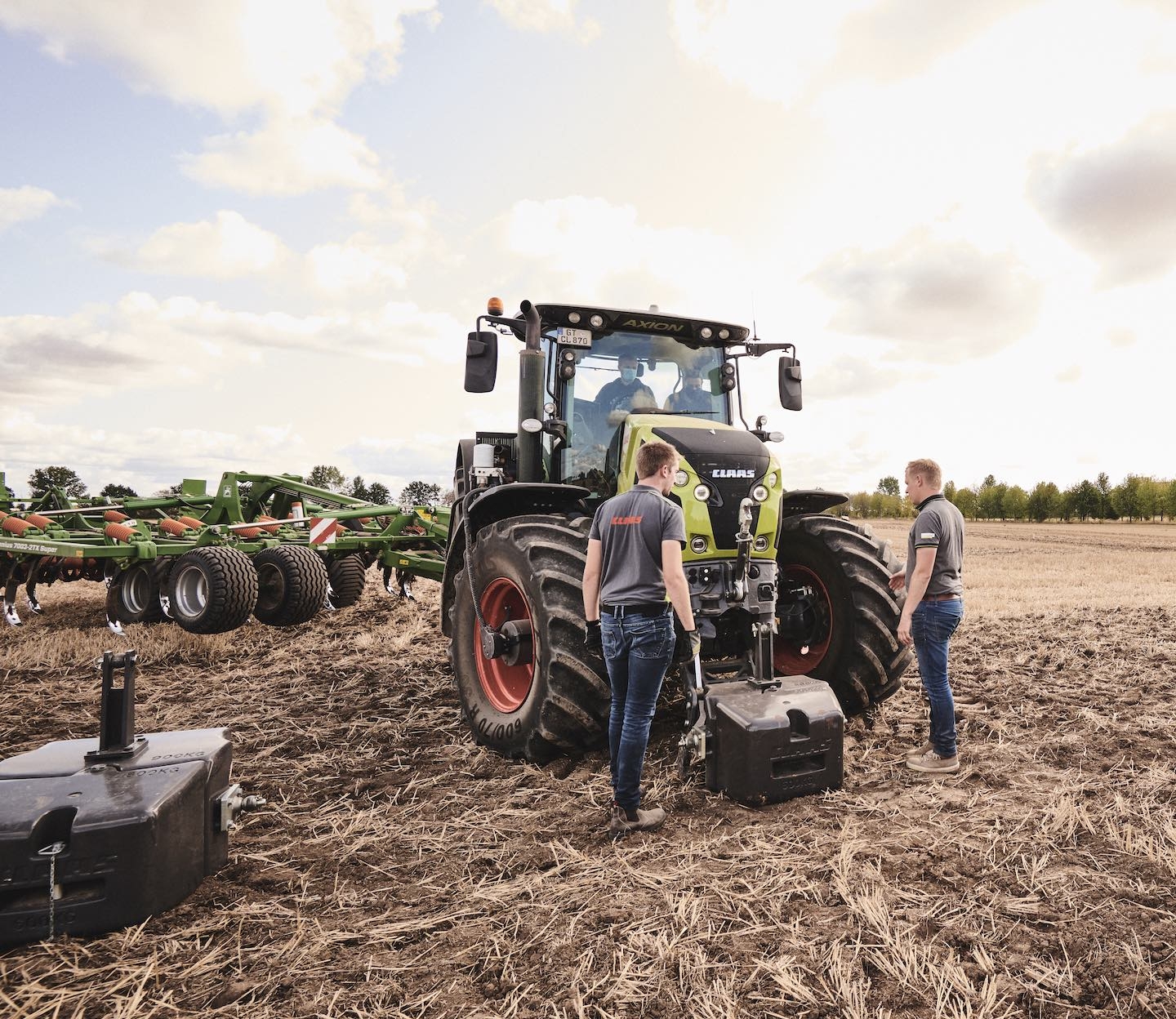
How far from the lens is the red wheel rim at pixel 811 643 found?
5.12m

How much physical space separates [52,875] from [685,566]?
295 cm

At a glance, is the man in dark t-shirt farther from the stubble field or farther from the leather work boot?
the stubble field

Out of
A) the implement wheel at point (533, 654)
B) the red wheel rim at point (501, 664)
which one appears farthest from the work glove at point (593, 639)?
the red wheel rim at point (501, 664)

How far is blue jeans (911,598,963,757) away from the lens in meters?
4.34

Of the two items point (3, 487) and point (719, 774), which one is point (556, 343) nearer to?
point (719, 774)

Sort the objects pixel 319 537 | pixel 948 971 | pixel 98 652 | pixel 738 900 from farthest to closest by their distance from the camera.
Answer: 1. pixel 319 537
2. pixel 98 652
3. pixel 738 900
4. pixel 948 971

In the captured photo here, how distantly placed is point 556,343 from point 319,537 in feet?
15.8

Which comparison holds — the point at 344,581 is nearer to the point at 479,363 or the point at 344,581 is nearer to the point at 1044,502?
the point at 479,363

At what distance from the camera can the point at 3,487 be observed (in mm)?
12055

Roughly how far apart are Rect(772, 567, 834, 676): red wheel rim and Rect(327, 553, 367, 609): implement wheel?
648 centimetres

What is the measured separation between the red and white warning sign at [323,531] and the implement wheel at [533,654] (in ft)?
14.3

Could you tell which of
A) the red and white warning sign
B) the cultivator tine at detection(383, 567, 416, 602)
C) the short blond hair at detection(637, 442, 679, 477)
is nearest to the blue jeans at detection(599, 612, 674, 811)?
the short blond hair at detection(637, 442, 679, 477)

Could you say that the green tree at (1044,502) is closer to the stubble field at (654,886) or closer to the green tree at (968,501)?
the green tree at (968,501)

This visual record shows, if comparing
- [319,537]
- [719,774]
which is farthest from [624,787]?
[319,537]
